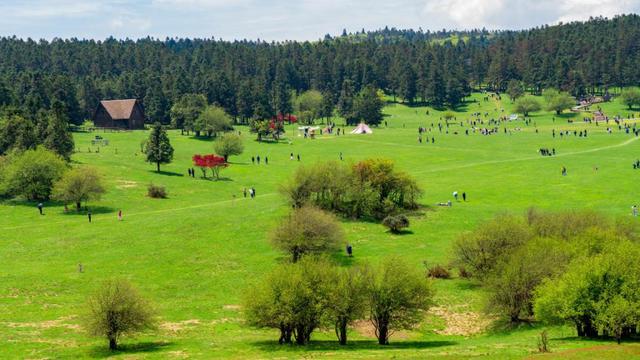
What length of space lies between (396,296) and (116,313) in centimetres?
1725

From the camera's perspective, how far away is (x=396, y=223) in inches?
2729

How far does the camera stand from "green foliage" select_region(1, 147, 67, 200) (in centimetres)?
8456

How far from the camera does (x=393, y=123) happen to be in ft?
589

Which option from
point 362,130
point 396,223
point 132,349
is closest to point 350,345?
point 132,349

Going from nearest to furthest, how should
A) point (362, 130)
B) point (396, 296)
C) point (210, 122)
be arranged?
point (396, 296) → point (210, 122) → point (362, 130)

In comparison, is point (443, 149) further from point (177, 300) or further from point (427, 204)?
point (177, 300)

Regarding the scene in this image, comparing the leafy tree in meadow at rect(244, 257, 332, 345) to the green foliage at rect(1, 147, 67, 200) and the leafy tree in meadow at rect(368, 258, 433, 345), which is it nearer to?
the leafy tree in meadow at rect(368, 258, 433, 345)

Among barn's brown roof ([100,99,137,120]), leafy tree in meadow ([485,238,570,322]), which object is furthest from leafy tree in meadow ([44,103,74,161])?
leafy tree in meadow ([485,238,570,322])

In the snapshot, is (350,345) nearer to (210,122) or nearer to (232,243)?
(232,243)

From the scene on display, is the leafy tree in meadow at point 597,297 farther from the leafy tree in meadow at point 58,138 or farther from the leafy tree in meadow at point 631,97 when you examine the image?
the leafy tree in meadow at point 631,97

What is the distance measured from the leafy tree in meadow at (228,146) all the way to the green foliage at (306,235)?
182 ft

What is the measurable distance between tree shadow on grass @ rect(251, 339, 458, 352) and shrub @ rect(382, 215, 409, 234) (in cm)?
2551

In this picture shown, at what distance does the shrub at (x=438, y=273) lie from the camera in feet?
191

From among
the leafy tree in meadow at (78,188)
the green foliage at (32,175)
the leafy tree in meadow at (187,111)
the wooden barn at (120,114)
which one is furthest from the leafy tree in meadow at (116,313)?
the wooden barn at (120,114)
